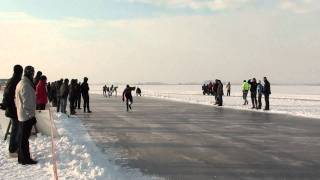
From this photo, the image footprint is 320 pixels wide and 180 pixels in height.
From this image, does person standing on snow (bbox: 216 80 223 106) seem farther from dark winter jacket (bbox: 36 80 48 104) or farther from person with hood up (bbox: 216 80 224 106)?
dark winter jacket (bbox: 36 80 48 104)

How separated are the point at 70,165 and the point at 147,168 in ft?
4.60

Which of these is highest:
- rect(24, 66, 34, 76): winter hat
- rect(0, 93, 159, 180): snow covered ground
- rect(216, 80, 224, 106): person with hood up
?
rect(24, 66, 34, 76): winter hat

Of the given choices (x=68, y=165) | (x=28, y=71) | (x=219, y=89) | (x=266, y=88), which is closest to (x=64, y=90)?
(x=266, y=88)

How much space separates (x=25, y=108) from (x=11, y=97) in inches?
41.0

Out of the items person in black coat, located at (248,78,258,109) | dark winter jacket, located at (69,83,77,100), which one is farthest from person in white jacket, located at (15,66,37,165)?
person in black coat, located at (248,78,258,109)

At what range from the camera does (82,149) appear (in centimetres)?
1045

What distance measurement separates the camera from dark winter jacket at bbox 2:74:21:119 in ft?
30.1

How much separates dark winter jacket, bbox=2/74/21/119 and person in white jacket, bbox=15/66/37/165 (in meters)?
0.68

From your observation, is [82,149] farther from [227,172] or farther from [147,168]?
[227,172]

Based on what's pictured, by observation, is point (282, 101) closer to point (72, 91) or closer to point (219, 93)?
point (219, 93)

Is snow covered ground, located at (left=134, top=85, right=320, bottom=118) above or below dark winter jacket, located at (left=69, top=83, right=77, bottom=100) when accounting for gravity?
below

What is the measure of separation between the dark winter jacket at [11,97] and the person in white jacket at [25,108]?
2.22 ft

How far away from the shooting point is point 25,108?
8336mm

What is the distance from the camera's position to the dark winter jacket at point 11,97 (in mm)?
9180
